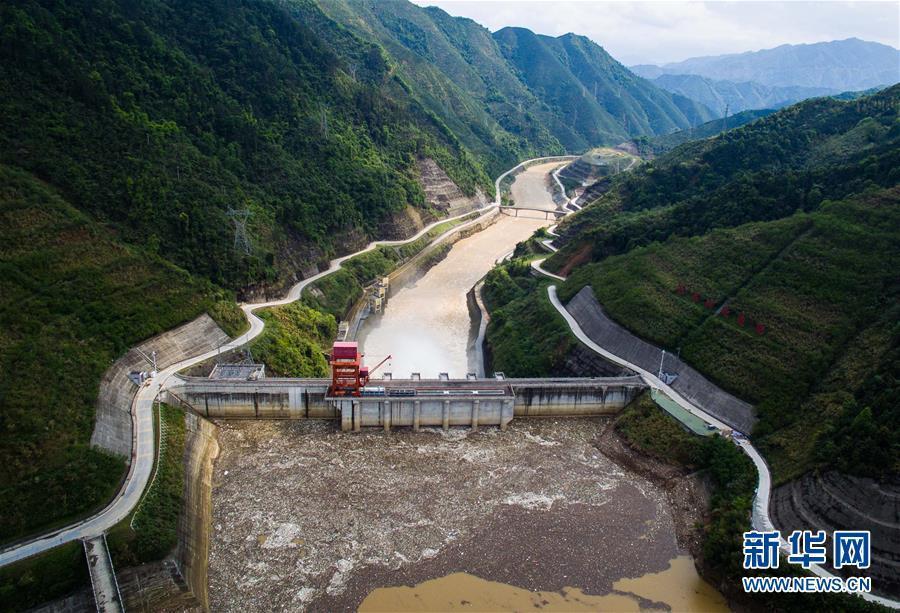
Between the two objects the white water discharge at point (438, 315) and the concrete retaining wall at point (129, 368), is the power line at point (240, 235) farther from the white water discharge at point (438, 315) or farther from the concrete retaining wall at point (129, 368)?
the white water discharge at point (438, 315)

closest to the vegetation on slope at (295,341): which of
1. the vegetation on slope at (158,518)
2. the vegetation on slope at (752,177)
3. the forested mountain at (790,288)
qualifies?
the vegetation on slope at (158,518)

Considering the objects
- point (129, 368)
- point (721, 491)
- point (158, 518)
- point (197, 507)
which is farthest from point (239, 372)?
point (721, 491)

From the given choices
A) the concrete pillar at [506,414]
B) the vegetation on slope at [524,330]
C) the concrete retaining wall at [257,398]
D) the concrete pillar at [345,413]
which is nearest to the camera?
the concrete retaining wall at [257,398]

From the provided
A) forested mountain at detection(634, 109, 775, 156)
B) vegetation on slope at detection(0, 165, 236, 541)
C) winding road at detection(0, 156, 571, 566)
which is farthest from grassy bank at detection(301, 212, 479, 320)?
forested mountain at detection(634, 109, 775, 156)

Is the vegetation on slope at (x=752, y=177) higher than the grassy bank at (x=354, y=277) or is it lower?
higher

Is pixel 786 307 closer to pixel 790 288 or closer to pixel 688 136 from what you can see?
pixel 790 288

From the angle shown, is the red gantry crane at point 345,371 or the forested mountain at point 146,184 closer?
the forested mountain at point 146,184

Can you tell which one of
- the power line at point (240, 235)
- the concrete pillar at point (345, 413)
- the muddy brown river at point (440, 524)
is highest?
the power line at point (240, 235)

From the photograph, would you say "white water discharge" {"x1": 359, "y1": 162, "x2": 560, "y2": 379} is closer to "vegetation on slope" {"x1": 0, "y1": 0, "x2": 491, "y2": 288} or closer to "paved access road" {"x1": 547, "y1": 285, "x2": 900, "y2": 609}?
"vegetation on slope" {"x1": 0, "y1": 0, "x2": 491, "y2": 288}
